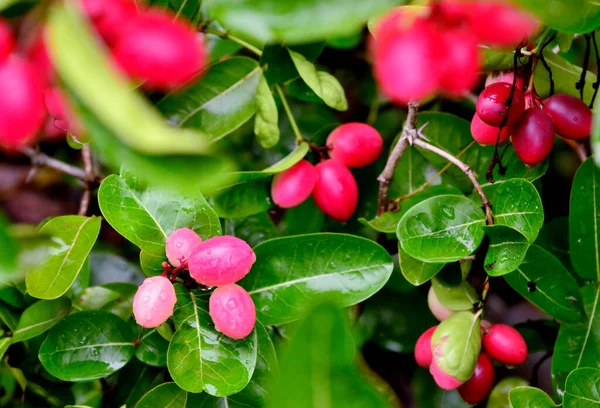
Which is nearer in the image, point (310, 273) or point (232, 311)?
point (232, 311)

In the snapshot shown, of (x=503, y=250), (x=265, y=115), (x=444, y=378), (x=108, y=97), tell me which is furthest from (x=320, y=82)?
(x=108, y=97)

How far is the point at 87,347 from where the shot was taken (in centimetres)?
93

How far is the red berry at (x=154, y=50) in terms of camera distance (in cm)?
37

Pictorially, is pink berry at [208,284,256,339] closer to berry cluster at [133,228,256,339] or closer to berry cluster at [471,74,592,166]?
berry cluster at [133,228,256,339]

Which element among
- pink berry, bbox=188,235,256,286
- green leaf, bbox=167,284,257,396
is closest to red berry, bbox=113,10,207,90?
pink berry, bbox=188,235,256,286

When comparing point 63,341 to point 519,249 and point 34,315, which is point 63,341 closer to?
point 34,315

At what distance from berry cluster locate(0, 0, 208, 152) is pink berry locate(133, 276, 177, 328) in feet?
1.28

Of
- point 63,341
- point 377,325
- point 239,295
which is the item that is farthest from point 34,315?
point 377,325

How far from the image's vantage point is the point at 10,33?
393 millimetres

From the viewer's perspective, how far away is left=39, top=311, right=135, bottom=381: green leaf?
0.90m

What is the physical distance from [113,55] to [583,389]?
730 mm

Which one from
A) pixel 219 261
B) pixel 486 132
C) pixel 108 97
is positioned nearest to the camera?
pixel 108 97

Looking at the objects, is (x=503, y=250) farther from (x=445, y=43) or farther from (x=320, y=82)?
(x=445, y=43)

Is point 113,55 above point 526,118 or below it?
above
